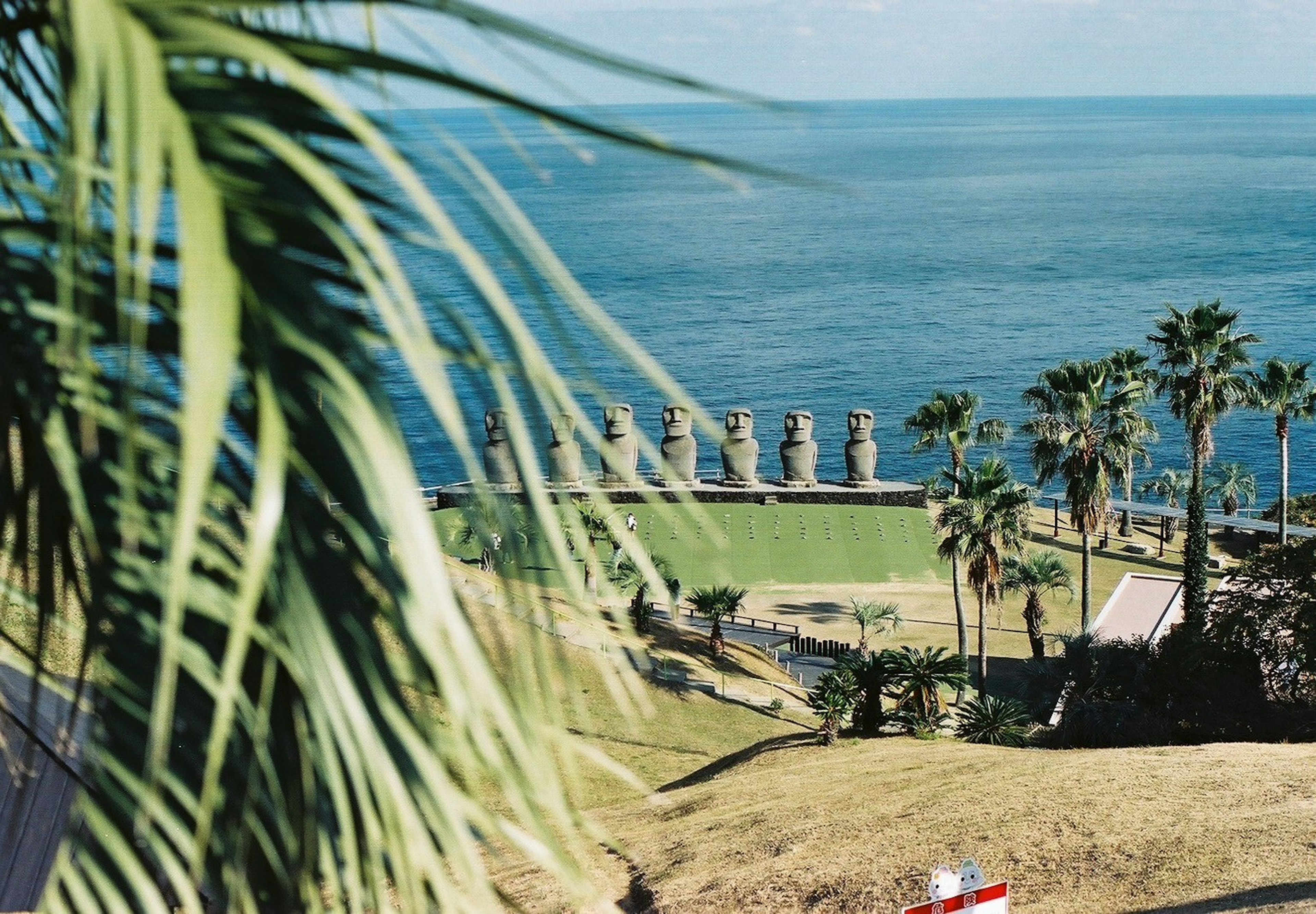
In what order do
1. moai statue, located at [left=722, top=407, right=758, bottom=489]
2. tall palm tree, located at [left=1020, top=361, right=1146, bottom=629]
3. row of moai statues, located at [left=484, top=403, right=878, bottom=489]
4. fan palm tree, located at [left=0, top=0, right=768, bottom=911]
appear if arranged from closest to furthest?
1. fan palm tree, located at [left=0, top=0, right=768, bottom=911]
2. tall palm tree, located at [left=1020, top=361, right=1146, bottom=629]
3. row of moai statues, located at [left=484, top=403, right=878, bottom=489]
4. moai statue, located at [left=722, top=407, right=758, bottom=489]

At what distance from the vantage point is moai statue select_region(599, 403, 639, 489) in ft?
5.10

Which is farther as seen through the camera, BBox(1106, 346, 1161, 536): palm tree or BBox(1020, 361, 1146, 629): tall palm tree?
BBox(1106, 346, 1161, 536): palm tree

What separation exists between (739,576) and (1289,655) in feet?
50.4

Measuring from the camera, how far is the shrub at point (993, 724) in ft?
69.9

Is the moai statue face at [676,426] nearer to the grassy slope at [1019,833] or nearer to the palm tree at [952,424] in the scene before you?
the palm tree at [952,424]

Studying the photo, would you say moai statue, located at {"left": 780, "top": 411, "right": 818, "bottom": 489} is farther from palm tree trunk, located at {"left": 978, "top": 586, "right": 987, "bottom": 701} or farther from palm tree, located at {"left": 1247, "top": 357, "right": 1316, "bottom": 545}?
palm tree trunk, located at {"left": 978, "top": 586, "right": 987, "bottom": 701}

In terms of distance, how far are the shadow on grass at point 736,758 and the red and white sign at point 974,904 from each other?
36.4 feet

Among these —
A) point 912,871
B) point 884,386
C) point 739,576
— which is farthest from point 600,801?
point 884,386

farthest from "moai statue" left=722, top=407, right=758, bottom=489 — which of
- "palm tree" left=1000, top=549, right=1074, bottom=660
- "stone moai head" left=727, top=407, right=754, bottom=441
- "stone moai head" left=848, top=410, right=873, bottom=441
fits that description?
"palm tree" left=1000, top=549, right=1074, bottom=660

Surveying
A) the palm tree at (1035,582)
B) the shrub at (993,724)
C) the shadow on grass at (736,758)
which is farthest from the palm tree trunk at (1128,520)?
the shadow on grass at (736,758)

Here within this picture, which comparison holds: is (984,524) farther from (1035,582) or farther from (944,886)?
(944,886)

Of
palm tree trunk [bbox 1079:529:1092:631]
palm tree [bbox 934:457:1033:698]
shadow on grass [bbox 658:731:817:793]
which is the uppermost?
palm tree [bbox 934:457:1033:698]

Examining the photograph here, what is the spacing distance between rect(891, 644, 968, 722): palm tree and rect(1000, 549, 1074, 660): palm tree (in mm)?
7014

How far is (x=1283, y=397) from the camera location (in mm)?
32719
